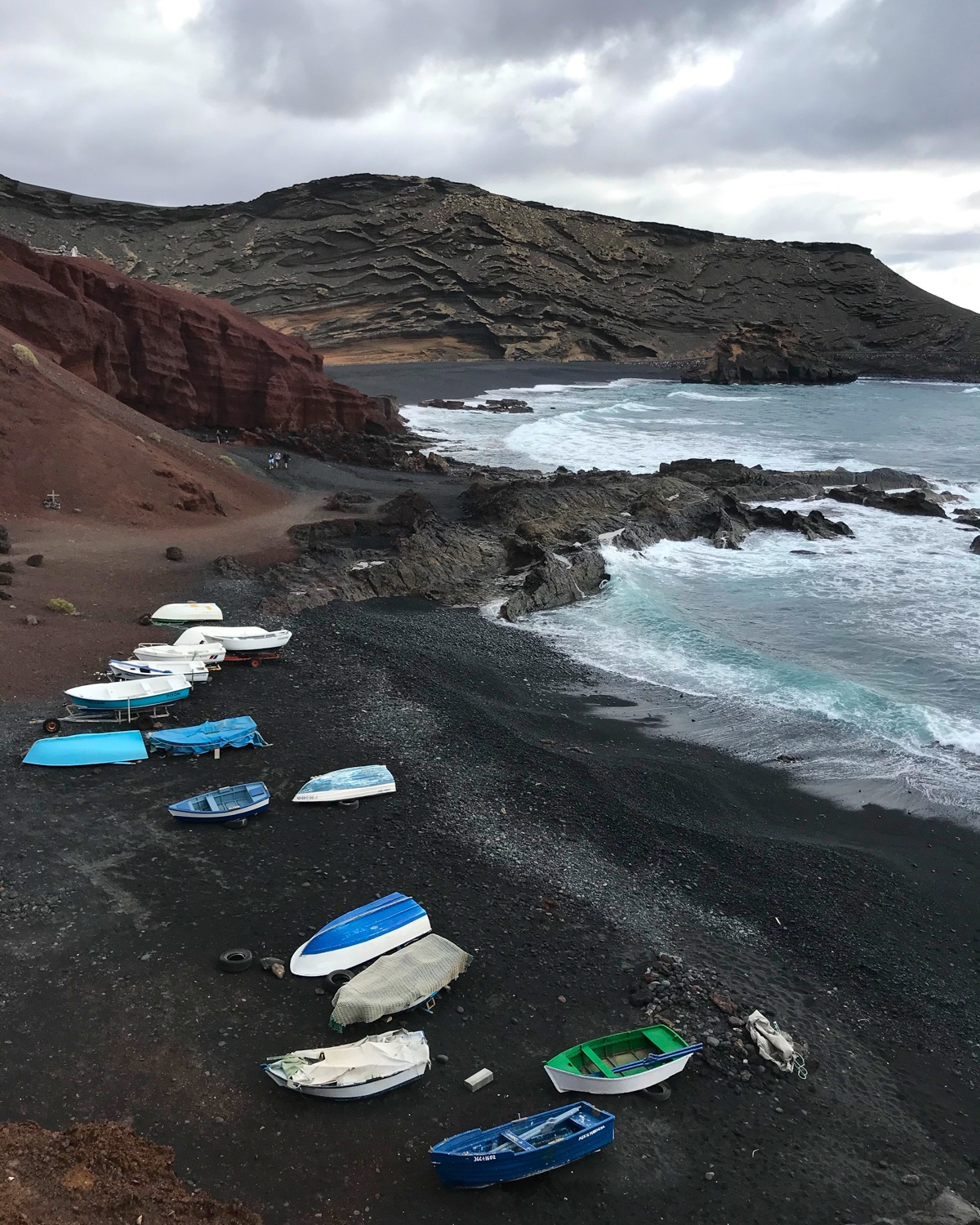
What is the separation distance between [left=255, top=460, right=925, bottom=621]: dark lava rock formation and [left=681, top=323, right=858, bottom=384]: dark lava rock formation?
55.7 meters

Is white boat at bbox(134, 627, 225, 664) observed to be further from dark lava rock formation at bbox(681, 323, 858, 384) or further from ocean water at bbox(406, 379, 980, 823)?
dark lava rock formation at bbox(681, 323, 858, 384)

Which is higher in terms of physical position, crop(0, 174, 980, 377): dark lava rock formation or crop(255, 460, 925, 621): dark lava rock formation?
crop(0, 174, 980, 377): dark lava rock formation

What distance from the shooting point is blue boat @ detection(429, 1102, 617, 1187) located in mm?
6492

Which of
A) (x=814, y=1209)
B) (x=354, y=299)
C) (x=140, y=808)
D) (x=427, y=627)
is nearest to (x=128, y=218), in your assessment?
(x=354, y=299)

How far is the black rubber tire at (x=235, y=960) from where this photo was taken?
845cm

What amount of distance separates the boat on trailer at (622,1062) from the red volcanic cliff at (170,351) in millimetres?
27637

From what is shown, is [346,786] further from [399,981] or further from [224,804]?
[399,981]

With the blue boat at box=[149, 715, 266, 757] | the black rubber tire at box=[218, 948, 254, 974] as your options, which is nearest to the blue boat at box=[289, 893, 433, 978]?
the black rubber tire at box=[218, 948, 254, 974]

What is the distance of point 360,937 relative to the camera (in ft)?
28.9

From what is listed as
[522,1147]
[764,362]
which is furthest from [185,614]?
[764,362]

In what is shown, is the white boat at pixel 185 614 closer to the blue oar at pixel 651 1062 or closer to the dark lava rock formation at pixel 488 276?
the blue oar at pixel 651 1062

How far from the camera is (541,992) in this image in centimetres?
862

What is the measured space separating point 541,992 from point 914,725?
9242 mm

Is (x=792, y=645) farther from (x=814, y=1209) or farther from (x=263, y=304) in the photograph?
(x=263, y=304)
